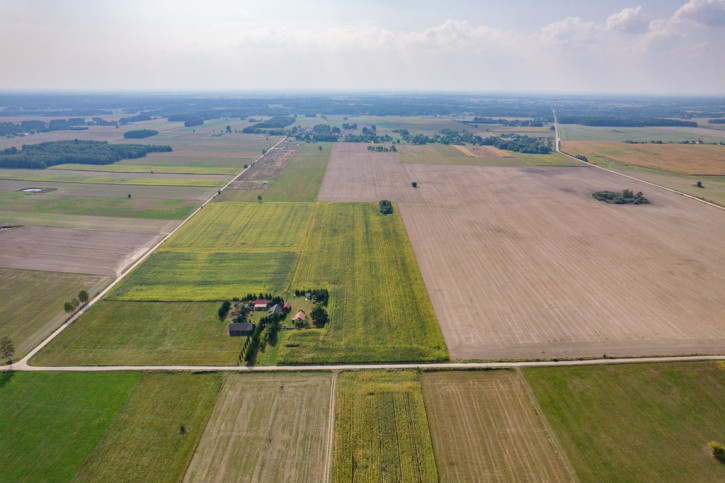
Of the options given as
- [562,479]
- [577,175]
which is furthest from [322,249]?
[577,175]

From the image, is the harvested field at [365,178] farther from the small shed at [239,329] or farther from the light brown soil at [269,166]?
the small shed at [239,329]

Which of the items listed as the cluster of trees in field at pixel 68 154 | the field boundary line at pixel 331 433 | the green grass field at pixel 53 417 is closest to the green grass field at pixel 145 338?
the green grass field at pixel 53 417

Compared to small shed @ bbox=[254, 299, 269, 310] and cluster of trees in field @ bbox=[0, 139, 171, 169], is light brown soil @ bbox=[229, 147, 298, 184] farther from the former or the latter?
small shed @ bbox=[254, 299, 269, 310]

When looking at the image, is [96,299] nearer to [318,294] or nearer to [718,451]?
[318,294]

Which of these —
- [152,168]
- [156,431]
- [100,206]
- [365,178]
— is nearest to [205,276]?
[156,431]

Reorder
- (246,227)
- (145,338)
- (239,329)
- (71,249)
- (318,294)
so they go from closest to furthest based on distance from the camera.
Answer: (145,338)
(239,329)
(318,294)
(71,249)
(246,227)

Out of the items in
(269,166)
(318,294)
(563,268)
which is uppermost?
(269,166)
